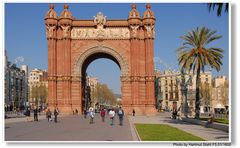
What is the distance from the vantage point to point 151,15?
68688 millimetres

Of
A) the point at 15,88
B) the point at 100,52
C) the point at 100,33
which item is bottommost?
the point at 15,88

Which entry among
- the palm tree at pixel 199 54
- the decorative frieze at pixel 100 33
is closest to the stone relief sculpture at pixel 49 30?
the decorative frieze at pixel 100 33

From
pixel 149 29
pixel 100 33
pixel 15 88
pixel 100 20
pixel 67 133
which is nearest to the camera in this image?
pixel 67 133

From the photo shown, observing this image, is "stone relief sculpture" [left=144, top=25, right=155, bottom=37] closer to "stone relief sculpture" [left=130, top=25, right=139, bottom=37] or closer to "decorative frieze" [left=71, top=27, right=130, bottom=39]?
"stone relief sculpture" [left=130, top=25, right=139, bottom=37]

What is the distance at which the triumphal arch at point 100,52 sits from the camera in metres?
68.2

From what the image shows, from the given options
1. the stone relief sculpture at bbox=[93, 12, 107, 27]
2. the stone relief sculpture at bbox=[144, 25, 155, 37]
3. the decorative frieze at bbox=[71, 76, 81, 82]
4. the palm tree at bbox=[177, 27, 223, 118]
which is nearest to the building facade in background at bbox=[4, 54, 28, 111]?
the decorative frieze at bbox=[71, 76, 81, 82]

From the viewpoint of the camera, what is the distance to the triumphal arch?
224ft

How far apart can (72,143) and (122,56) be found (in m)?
48.9

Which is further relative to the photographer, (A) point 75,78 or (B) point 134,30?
(A) point 75,78

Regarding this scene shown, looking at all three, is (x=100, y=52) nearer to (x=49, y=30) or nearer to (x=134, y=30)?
(x=134, y=30)

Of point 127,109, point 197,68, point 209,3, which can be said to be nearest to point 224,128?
point 209,3

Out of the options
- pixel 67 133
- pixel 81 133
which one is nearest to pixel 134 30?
pixel 81 133

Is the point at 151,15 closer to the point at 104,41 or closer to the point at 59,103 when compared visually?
the point at 104,41

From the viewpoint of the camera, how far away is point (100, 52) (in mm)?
70188
